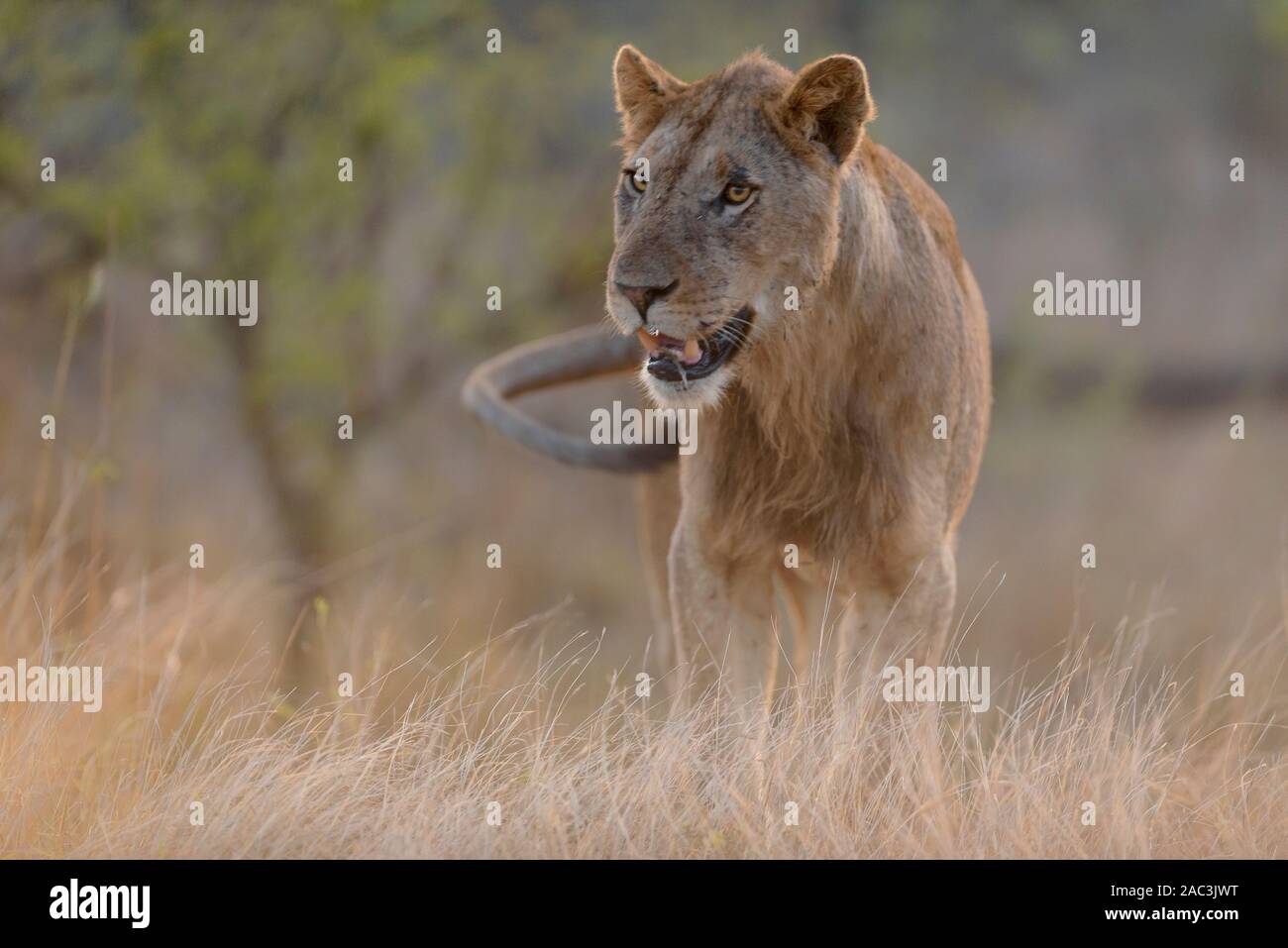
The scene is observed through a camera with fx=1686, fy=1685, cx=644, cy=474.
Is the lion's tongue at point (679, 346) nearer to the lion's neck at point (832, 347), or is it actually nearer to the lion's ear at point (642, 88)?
the lion's neck at point (832, 347)

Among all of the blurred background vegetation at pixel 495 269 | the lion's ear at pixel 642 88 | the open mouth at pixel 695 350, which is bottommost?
the open mouth at pixel 695 350

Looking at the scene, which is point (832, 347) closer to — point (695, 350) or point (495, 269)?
point (695, 350)

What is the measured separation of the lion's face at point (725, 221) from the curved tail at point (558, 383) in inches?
60.7

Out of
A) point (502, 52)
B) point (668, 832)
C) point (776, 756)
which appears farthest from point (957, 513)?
point (502, 52)

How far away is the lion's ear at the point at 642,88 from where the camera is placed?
18.6 ft

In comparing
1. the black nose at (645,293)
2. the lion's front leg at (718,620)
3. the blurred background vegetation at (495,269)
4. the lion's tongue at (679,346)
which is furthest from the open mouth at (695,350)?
the blurred background vegetation at (495,269)

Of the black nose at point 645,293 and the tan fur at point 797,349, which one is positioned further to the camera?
the tan fur at point 797,349

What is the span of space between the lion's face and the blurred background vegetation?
9.82 feet

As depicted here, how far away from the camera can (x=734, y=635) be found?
582 centimetres

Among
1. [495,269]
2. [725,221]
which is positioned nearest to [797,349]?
[725,221]

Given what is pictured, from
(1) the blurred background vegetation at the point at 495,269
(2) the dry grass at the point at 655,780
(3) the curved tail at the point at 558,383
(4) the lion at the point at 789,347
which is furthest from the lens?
(1) the blurred background vegetation at the point at 495,269
